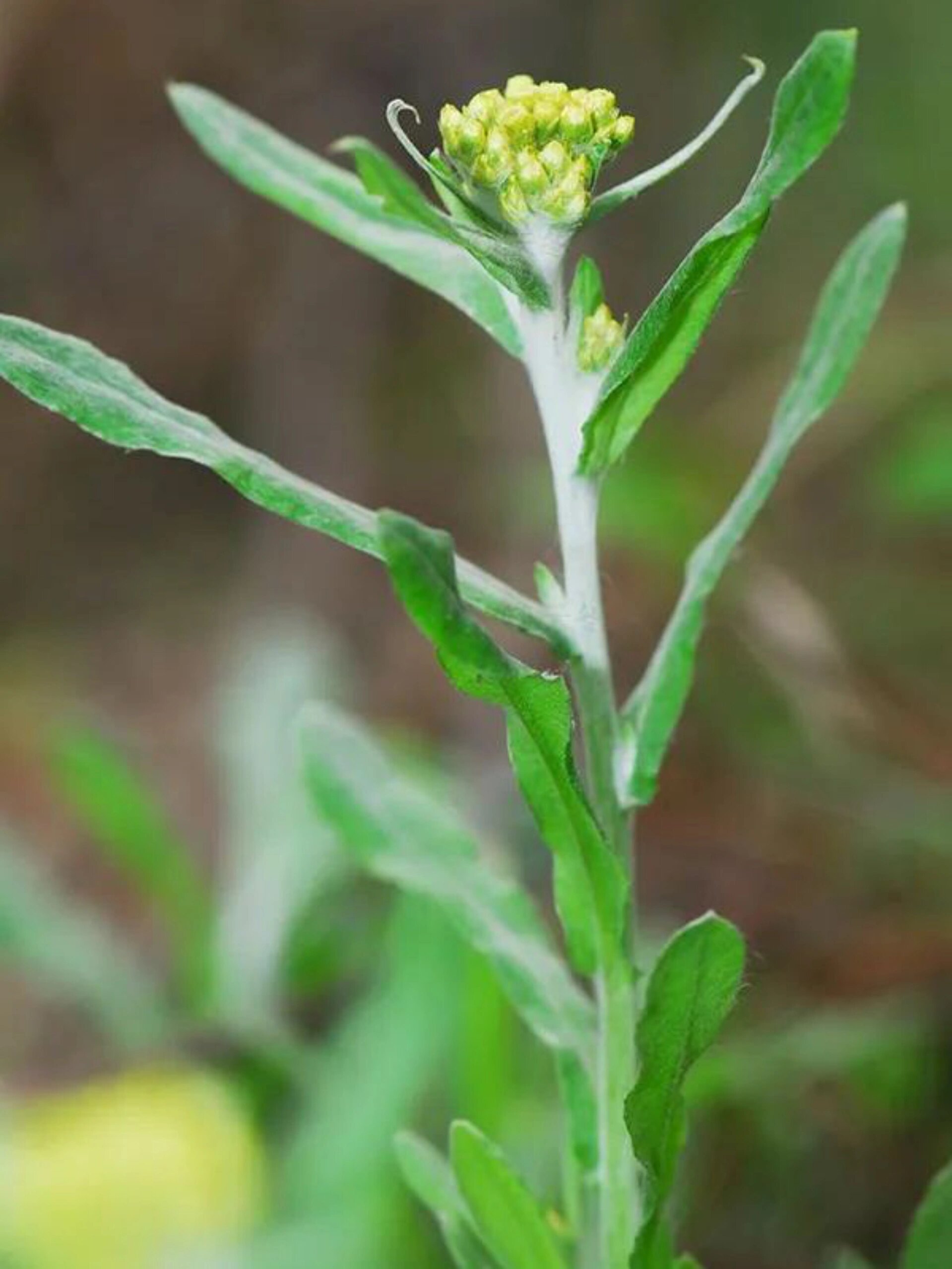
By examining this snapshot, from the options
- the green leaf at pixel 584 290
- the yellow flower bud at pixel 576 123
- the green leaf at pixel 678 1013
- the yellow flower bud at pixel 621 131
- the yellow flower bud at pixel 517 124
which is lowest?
the green leaf at pixel 678 1013

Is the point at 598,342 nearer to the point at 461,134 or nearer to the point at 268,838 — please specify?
the point at 461,134

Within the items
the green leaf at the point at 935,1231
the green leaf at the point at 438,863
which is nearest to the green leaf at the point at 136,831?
the green leaf at the point at 438,863

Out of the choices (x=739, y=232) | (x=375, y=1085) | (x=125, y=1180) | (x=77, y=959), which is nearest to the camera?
(x=739, y=232)

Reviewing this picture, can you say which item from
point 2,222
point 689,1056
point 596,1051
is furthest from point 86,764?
point 2,222

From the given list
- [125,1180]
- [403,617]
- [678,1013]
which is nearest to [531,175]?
[678,1013]

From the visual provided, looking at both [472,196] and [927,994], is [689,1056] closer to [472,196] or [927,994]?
[472,196]

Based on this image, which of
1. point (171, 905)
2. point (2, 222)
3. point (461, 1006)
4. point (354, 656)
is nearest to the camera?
point (461, 1006)

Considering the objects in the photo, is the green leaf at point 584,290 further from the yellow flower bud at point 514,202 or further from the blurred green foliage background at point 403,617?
the blurred green foliage background at point 403,617
